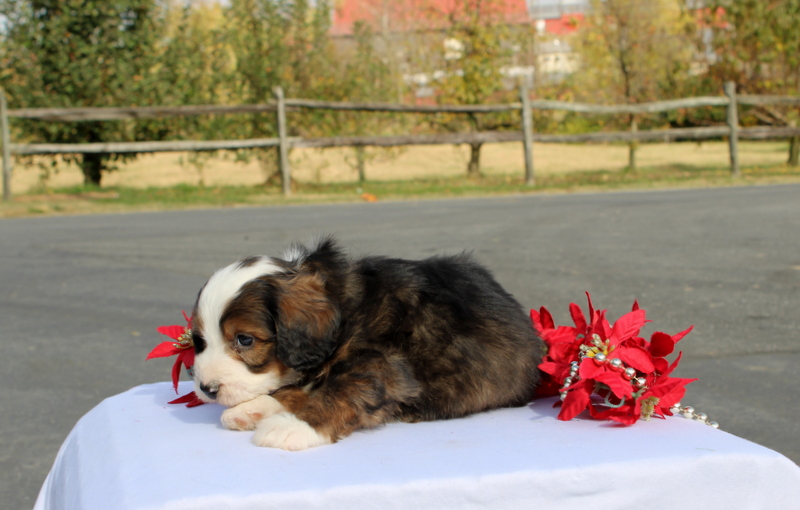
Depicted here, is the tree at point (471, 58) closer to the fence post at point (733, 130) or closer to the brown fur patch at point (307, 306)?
the fence post at point (733, 130)

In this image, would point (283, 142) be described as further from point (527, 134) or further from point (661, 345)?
point (661, 345)

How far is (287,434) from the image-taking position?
230 centimetres

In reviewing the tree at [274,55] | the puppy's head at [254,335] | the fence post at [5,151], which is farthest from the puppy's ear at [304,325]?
the tree at [274,55]

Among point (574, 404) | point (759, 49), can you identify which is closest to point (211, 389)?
point (574, 404)

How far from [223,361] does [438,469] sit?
733 mm

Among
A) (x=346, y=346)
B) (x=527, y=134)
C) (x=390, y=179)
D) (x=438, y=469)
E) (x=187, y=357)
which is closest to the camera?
(x=438, y=469)

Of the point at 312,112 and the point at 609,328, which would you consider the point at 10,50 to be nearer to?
the point at 312,112

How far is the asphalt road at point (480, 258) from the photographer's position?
456 centimetres

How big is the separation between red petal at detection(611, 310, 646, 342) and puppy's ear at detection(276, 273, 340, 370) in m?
1.03

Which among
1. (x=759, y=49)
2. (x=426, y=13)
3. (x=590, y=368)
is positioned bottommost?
(x=590, y=368)

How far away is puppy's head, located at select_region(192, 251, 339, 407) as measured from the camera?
7.78ft

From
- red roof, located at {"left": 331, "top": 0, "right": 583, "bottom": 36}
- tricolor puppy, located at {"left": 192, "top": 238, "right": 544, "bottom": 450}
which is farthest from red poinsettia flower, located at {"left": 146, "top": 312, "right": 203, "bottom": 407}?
red roof, located at {"left": 331, "top": 0, "right": 583, "bottom": 36}

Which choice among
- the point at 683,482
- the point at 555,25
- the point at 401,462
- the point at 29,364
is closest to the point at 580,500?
the point at 683,482

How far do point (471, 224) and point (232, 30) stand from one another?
11.1 metres
